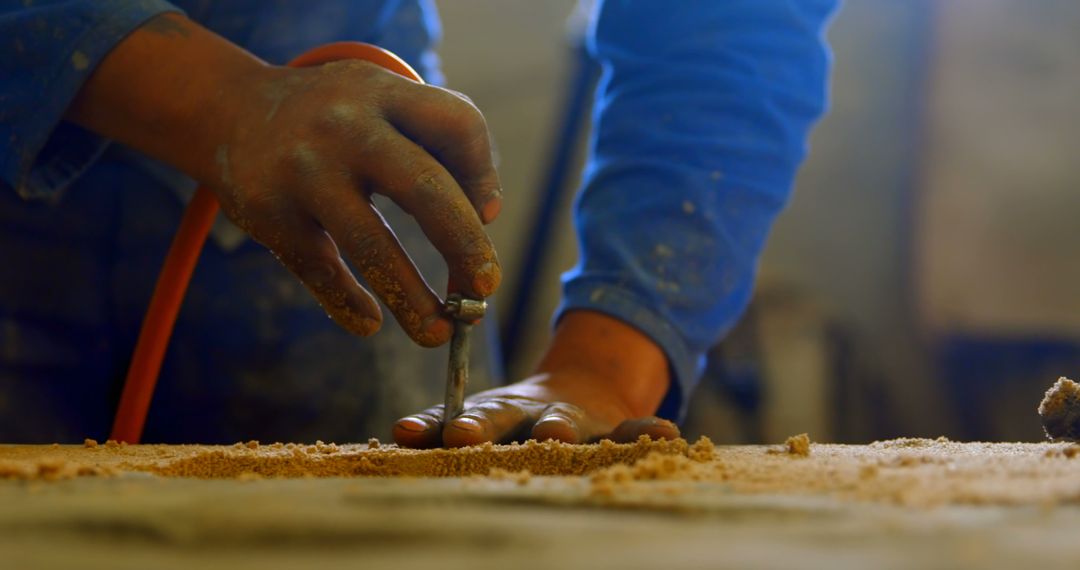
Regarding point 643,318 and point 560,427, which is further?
point 643,318

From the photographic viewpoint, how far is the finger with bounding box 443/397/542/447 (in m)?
0.97

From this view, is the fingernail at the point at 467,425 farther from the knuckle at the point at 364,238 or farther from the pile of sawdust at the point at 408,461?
the knuckle at the point at 364,238

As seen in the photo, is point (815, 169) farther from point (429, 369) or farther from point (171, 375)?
point (171, 375)

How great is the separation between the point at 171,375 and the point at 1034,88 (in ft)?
10.0

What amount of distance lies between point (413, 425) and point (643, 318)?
1.59ft

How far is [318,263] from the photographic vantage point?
3.22ft

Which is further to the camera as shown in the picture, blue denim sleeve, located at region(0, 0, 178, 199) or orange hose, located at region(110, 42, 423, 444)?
orange hose, located at region(110, 42, 423, 444)

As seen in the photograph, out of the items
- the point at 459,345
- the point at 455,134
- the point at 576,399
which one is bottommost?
the point at 576,399

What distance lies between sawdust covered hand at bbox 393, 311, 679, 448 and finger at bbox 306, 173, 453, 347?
12 cm

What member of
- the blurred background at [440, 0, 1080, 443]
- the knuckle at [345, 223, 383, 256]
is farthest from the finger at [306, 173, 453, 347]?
the blurred background at [440, 0, 1080, 443]

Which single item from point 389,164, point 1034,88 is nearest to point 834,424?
point 1034,88

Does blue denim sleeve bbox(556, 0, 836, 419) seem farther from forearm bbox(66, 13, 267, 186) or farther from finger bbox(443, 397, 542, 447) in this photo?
forearm bbox(66, 13, 267, 186)

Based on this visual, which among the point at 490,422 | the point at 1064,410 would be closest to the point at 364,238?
the point at 490,422

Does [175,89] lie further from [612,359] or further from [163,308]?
[612,359]
